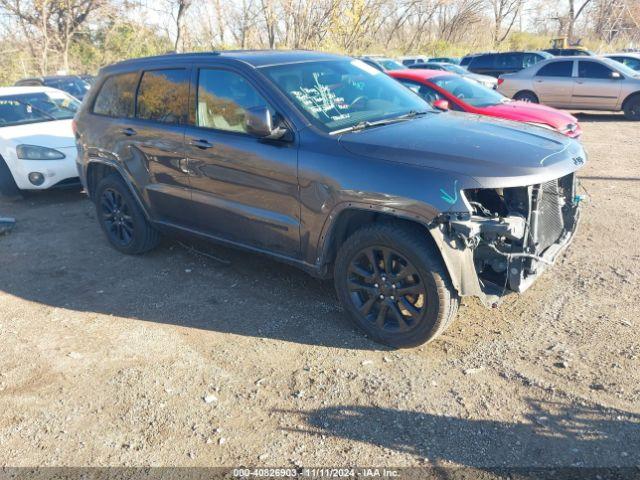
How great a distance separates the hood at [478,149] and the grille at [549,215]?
0.21m

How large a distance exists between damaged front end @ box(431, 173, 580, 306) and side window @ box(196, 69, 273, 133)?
1692 mm

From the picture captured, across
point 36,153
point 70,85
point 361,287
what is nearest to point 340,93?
point 361,287

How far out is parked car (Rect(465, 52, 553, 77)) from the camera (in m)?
19.4

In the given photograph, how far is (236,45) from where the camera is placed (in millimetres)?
26141

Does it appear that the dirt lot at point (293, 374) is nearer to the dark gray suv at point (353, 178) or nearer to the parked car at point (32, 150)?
the dark gray suv at point (353, 178)

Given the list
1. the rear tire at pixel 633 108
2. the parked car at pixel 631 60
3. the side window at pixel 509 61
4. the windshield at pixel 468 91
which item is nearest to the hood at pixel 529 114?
the windshield at pixel 468 91

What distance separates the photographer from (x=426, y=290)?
3479 millimetres

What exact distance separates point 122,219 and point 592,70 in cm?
1299

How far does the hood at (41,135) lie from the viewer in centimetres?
766

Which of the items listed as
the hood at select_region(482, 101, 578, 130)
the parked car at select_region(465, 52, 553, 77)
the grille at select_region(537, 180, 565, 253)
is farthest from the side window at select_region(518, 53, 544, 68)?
the grille at select_region(537, 180, 565, 253)

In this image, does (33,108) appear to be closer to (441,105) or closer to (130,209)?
(130,209)

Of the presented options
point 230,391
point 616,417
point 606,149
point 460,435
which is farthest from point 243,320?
point 606,149

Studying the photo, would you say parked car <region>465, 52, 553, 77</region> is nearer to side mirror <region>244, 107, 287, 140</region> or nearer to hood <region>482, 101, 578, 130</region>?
hood <region>482, 101, 578, 130</region>

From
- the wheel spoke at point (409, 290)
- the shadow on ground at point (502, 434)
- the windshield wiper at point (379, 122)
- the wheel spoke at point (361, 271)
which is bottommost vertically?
the shadow on ground at point (502, 434)
